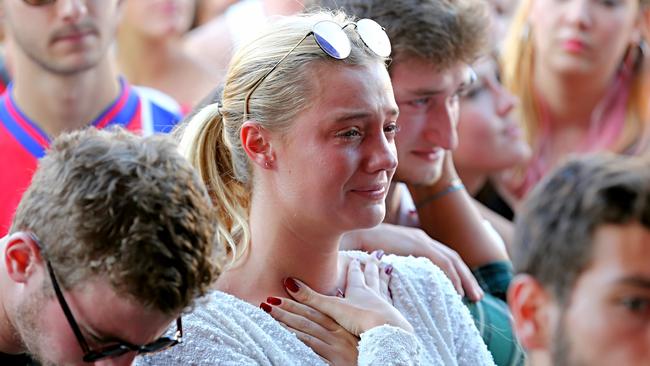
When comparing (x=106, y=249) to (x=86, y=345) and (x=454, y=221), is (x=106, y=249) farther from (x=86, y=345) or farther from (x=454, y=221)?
(x=454, y=221)

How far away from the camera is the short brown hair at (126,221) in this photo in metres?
2.01

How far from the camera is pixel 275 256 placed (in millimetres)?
2646

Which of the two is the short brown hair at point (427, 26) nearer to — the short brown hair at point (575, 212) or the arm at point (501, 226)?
the arm at point (501, 226)

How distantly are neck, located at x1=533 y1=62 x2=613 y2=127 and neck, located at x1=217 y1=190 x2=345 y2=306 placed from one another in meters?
2.71

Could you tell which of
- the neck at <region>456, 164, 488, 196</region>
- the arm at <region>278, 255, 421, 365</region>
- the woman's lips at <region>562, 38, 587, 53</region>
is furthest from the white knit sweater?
the woman's lips at <region>562, 38, 587, 53</region>

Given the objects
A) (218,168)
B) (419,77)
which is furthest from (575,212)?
(419,77)

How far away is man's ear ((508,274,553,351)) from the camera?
190cm

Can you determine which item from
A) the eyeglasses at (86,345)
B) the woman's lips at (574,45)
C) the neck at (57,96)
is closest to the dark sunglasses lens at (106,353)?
the eyeglasses at (86,345)

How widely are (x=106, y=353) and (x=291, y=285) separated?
647 mm

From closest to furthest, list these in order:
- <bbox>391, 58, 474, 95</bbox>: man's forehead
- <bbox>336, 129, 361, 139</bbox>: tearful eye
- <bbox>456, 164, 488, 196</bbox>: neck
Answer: <bbox>336, 129, 361, 139</bbox>: tearful eye
<bbox>391, 58, 474, 95</bbox>: man's forehead
<bbox>456, 164, 488, 196</bbox>: neck

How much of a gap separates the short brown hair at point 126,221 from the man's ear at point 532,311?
539 mm

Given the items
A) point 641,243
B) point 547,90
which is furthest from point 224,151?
point 547,90

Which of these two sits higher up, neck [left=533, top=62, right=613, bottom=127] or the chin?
the chin

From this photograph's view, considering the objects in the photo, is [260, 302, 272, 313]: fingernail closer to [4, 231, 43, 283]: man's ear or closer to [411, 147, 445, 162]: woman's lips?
[4, 231, 43, 283]: man's ear
